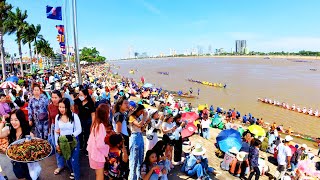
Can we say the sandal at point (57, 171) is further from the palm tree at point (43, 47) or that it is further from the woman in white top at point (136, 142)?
the palm tree at point (43, 47)

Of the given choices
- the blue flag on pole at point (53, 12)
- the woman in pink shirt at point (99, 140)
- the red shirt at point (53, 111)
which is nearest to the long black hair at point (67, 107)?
the red shirt at point (53, 111)

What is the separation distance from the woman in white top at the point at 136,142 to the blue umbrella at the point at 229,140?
356cm

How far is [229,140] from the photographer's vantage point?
7.75 meters

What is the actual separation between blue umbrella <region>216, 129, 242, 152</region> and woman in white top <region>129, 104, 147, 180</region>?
3.56 meters

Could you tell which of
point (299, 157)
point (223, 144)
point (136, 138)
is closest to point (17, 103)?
point (136, 138)

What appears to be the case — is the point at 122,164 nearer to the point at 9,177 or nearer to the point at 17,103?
the point at 9,177

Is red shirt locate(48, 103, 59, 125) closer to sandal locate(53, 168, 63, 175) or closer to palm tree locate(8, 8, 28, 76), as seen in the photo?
sandal locate(53, 168, 63, 175)

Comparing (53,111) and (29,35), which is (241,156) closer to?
(53,111)

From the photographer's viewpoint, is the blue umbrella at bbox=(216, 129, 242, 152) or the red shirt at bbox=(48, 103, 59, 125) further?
the blue umbrella at bbox=(216, 129, 242, 152)

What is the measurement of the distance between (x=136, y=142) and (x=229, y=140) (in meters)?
3.97

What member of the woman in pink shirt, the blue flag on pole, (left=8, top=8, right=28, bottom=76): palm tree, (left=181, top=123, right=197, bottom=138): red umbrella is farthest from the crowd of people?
(left=8, top=8, right=28, bottom=76): palm tree

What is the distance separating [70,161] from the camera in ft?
15.8

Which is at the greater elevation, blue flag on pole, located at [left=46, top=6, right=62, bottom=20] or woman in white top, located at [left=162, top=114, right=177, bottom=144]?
blue flag on pole, located at [left=46, top=6, right=62, bottom=20]

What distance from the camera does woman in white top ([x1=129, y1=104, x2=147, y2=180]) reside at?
4.61m
